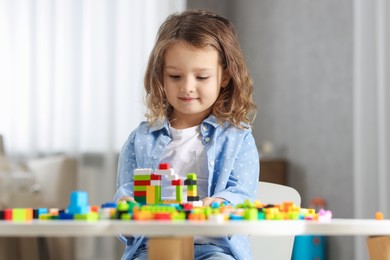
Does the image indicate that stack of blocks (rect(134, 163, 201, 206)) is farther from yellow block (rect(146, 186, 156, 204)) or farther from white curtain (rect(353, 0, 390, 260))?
white curtain (rect(353, 0, 390, 260))

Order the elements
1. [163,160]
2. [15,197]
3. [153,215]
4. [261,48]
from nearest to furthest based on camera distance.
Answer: [153,215] → [163,160] → [15,197] → [261,48]

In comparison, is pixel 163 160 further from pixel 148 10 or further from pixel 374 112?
pixel 148 10

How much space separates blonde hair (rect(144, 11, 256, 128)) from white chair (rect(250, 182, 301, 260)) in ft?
0.59

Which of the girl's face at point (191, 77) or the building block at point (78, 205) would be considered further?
the girl's face at point (191, 77)

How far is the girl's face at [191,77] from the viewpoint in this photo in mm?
1603

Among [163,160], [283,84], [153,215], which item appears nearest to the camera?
[153,215]

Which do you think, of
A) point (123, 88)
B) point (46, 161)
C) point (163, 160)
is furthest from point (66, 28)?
point (163, 160)

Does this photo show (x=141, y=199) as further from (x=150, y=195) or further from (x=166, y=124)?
(x=166, y=124)

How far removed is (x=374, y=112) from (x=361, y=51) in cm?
28

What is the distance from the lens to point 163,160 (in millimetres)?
1683

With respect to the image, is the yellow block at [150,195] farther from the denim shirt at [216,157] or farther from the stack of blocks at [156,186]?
the denim shirt at [216,157]

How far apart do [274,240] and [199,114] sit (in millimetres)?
354

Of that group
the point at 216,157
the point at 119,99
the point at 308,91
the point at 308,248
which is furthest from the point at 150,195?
the point at 119,99

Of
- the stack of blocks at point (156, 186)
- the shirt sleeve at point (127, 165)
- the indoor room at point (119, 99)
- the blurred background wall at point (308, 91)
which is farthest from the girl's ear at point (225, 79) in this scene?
the blurred background wall at point (308, 91)
